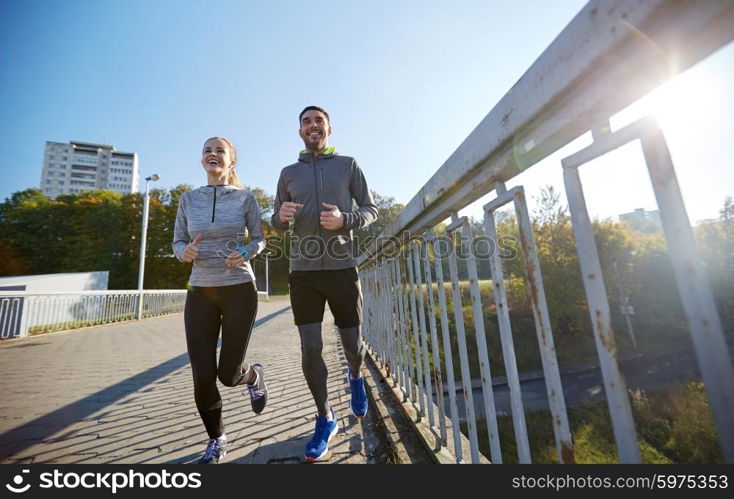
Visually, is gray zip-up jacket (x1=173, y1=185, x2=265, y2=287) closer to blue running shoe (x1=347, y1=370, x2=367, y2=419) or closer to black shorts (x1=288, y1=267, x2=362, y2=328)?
black shorts (x1=288, y1=267, x2=362, y2=328)

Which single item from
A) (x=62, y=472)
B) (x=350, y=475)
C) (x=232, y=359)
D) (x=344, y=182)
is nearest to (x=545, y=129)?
(x=350, y=475)

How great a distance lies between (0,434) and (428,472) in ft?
10.6

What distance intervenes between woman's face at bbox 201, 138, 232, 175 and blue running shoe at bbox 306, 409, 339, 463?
1936 mm

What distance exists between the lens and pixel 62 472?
149cm

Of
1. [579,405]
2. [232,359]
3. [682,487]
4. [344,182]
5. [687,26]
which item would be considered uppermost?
[344,182]

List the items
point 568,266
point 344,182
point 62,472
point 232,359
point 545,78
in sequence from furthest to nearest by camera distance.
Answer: point 568,266 < point 344,182 < point 232,359 < point 62,472 < point 545,78

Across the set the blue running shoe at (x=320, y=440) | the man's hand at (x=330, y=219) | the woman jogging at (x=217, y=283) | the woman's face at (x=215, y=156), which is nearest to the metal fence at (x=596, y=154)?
the man's hand at (x=330, y=219)

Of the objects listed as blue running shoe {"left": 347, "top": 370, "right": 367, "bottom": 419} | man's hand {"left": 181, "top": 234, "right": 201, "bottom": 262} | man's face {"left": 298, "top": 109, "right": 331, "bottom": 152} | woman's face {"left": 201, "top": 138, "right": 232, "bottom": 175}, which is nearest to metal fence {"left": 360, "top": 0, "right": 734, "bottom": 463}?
blue running shoe {"left": 347, "top": 370, "right": 367, "bottom": 419}

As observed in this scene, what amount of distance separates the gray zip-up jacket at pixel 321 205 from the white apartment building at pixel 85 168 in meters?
104

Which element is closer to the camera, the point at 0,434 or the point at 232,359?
the point at 232,359

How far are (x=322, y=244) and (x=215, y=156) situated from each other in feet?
3.68

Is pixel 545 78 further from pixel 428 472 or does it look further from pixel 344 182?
pixel 344 182

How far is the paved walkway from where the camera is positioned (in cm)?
201

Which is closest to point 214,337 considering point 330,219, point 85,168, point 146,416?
point 330,219
